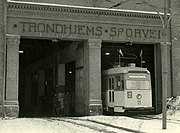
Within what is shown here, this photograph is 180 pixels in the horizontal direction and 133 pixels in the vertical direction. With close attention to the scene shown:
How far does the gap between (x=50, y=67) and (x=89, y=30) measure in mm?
14994

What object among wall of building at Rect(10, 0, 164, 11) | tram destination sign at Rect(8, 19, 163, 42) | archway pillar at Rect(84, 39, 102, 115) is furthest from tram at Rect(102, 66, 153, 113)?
wall of building at Rect(10, 0, 164, 11)

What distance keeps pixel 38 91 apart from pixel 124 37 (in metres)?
22.2

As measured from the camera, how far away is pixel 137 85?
2502 cm

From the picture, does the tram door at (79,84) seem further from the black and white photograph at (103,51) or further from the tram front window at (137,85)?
the tram front window at (137,85)

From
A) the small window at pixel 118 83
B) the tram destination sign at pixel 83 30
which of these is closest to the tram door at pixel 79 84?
the tram destination sign at pixel 83 30

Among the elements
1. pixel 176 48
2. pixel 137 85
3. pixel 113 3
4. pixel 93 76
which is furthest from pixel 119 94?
pixel 113 3

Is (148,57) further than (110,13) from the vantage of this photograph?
Yes

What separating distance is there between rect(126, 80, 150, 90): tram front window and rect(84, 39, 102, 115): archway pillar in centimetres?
218

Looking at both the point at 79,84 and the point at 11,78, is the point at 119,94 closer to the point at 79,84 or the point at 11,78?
the point at 79,84

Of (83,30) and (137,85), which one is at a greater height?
(83,30)

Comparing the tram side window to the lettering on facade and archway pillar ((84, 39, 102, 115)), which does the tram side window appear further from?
the lettering on facade

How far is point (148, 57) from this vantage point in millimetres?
29422

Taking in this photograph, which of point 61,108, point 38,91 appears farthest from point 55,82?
point 38,91

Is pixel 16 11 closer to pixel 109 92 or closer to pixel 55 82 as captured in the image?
pixel 109 92
